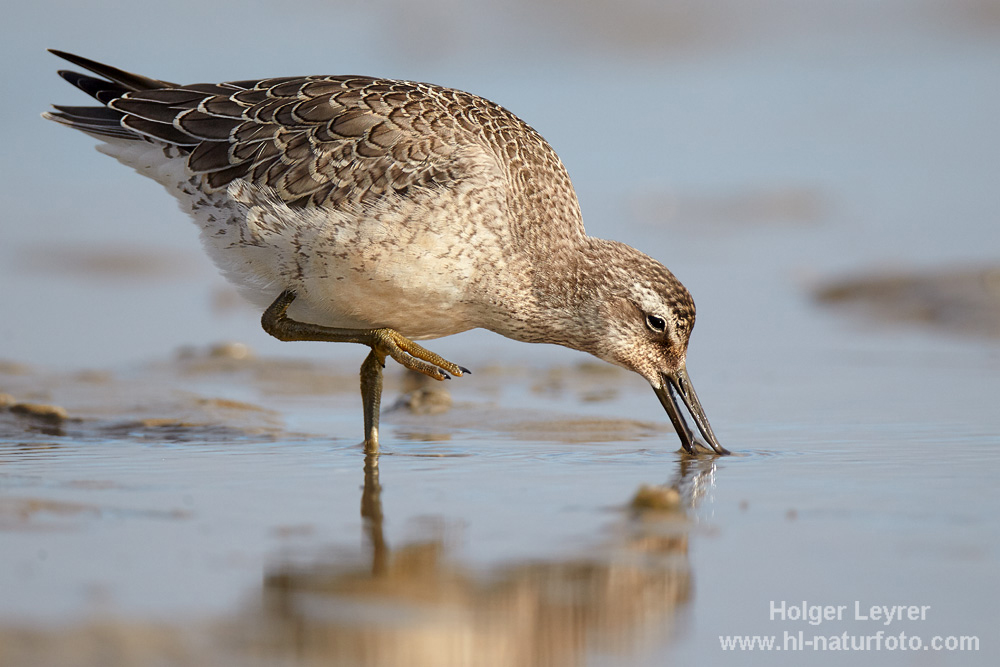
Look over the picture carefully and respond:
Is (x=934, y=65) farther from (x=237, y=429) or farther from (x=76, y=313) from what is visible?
(x=237, y=429)

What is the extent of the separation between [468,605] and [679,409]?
2911 millimetres

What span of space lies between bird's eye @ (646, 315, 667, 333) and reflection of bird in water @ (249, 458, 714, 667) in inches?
87.0

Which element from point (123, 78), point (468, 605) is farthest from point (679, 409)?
point (123, 78)

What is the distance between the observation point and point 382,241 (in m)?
6.25

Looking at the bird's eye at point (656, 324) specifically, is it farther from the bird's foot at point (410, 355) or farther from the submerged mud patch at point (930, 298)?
the submerged mud patch at point (930, 298)

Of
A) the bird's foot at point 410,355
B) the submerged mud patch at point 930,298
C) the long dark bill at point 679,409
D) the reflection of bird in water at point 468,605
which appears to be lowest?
the reflection of bird in water at point 468,605

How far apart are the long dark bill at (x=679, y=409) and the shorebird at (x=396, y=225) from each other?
10mm

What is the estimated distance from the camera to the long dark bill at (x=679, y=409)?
6359 millimetres

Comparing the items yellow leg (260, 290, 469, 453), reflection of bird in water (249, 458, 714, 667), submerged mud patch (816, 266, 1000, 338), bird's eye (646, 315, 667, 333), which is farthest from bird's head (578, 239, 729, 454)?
submerged mud patch (816, 266, 1000, 338)

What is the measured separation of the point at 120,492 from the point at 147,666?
73.7 inches

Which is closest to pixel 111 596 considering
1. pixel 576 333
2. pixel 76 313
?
pixel 576 333

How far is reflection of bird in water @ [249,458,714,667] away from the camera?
12.0 ft

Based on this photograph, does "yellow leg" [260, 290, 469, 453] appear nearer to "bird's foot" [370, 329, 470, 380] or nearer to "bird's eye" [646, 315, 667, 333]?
"bird's foot" [370, 329, 470, 380]

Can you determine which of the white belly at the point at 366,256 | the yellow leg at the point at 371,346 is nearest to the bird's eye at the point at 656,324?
the white belly at the point at 366,256
